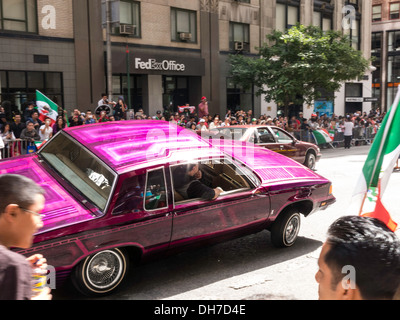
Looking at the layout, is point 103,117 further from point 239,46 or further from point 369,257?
point 239,46

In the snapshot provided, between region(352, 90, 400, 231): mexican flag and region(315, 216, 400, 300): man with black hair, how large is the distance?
3.22 ft

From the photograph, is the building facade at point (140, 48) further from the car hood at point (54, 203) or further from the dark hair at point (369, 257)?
the dark hair at point (369, 257)

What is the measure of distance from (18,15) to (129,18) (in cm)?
561

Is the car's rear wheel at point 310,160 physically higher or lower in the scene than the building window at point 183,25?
lower

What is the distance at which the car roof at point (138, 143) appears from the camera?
17.5ft

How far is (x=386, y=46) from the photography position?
58.1 meters

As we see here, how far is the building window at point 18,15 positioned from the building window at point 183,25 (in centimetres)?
776

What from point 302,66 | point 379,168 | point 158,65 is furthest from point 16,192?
point 302,66

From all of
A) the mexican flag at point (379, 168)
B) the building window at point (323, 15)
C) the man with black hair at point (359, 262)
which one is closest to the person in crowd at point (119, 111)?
the mexican flag at point (379, 168)

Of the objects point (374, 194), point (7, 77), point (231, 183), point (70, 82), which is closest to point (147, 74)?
point (70, 82)

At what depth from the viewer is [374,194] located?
2.78 metres

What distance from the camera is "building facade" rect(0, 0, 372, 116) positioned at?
19.1 m

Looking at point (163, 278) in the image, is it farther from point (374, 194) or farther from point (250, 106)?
point (250, 106)

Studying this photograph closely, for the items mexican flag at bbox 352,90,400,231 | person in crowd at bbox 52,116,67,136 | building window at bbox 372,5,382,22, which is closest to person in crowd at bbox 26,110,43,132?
person in crowd at bbox 52,116,67,136
